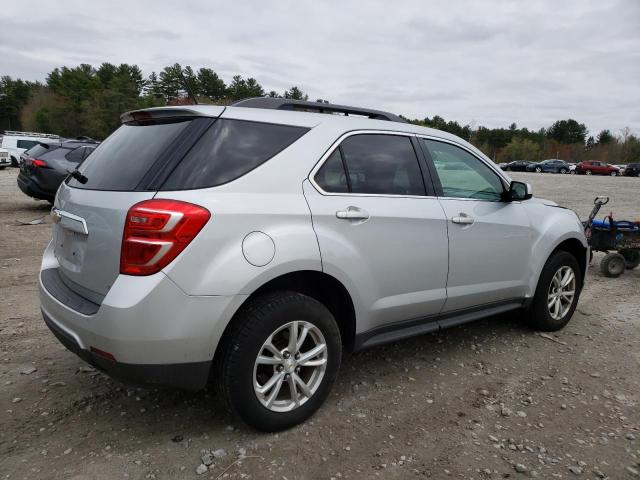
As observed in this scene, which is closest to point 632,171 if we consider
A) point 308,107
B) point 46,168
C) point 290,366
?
point 46,168

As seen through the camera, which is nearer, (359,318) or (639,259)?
(359,318)

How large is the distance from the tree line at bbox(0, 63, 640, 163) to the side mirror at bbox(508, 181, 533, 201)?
5198 centimetres

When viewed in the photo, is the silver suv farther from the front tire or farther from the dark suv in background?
the dark suv in background

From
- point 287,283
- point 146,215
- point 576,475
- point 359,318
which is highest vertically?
point 146,215

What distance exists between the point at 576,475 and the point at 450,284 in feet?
4.36

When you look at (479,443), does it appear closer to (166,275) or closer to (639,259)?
(166,275)

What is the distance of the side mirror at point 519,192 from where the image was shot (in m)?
3.87

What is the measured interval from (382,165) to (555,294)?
2.31 metres

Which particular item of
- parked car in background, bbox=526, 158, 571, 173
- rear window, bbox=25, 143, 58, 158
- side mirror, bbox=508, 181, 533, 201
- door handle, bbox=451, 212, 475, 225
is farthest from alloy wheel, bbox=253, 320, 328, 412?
parked car in background, bbox=526, 158, 571, 173

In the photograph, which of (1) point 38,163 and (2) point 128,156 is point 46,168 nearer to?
(1) point 38,163

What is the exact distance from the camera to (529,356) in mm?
3912

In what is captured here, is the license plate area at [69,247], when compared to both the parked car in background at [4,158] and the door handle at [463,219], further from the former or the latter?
the parked car in background at [4,158]

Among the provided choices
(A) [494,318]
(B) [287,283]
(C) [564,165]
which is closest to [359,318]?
(B) [287,283]

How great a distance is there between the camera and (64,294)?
8.55ft
